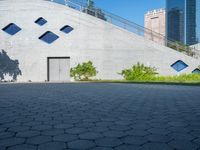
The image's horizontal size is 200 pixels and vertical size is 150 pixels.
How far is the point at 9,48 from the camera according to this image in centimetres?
2848

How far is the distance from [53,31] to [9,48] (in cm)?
523

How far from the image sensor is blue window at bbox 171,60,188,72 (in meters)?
26.1

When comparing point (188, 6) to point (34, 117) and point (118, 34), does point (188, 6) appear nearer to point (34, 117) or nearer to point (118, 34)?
point (118, 34)

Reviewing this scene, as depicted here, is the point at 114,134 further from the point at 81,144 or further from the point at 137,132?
the point at 81,144

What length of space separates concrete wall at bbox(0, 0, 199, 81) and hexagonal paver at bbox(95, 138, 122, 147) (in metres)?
23.3

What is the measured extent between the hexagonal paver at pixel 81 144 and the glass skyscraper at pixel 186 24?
6591cm

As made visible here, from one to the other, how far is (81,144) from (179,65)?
949 inches

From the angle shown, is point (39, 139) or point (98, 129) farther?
point (98, 129)

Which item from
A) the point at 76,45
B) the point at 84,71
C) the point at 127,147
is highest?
the point at 76,45

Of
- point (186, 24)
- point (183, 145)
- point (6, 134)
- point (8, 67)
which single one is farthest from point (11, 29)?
point (186, 24)

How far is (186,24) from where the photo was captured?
7338 centimetres

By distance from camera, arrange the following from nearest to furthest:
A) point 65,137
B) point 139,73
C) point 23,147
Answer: point 23,147, point 65,137, point 139,73

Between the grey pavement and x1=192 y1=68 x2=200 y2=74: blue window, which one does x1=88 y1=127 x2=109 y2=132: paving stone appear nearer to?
the grey pavement

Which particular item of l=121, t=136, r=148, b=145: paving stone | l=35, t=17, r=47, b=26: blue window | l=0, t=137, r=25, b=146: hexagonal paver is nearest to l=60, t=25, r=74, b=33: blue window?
l=35, t=17, r=47, b=26: blue window
